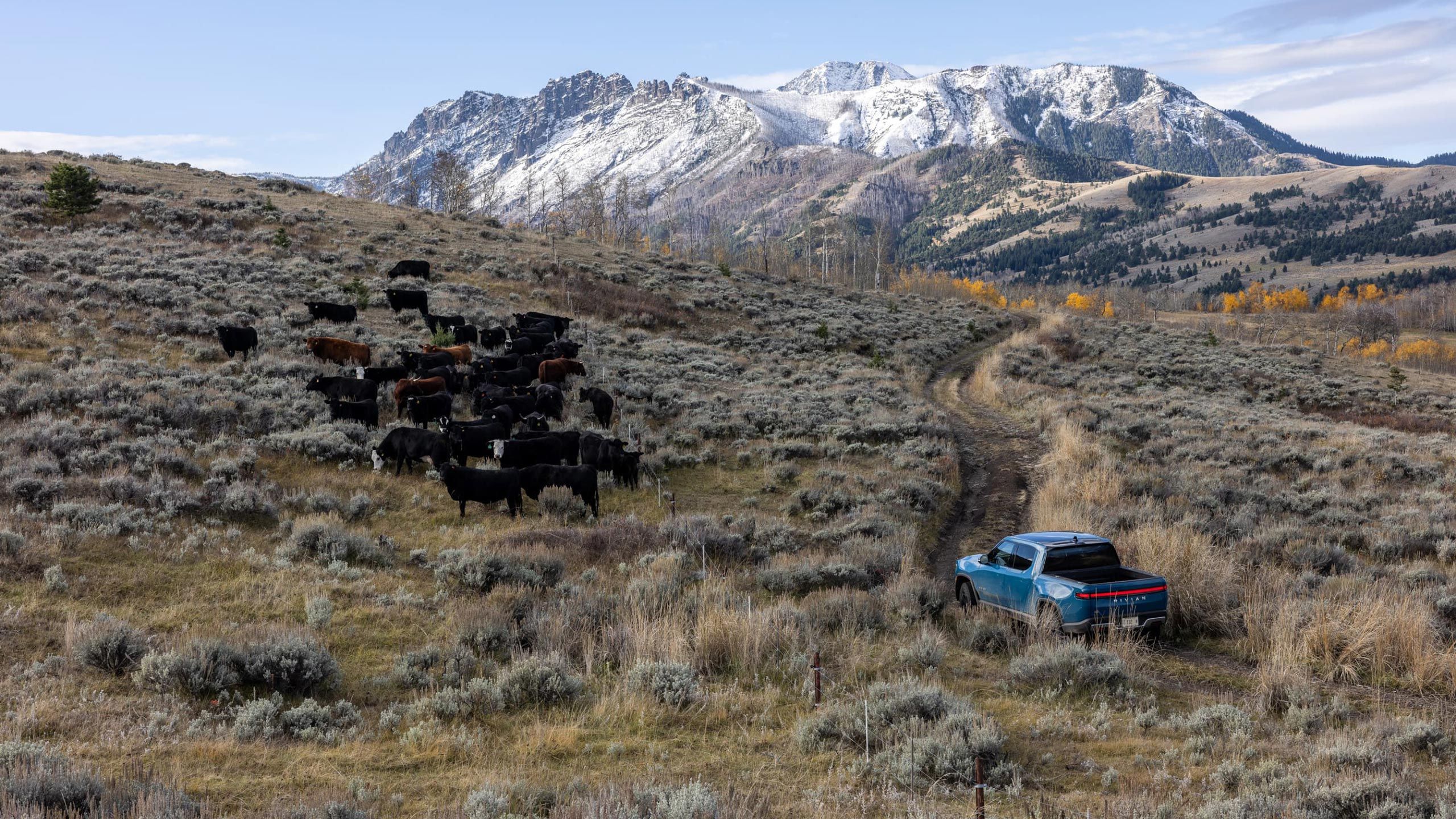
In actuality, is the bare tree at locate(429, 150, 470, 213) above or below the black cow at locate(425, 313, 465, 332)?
above

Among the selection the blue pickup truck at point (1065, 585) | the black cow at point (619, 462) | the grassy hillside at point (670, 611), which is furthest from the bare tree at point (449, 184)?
the blue pickup truck at point (1065, 585)

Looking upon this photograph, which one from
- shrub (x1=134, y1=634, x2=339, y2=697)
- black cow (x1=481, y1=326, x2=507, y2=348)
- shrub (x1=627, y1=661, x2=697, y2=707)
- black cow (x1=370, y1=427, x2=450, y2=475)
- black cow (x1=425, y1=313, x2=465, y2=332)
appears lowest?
shrub (x1=627, y1=661, x2=697, y2=707)

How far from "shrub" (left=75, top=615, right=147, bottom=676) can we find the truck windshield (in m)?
10.5

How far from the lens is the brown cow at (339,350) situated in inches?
950

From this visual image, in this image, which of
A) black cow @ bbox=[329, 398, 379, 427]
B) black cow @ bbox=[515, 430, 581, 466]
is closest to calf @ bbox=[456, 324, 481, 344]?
black cow @ bbox=[329, 398, 379, 427]

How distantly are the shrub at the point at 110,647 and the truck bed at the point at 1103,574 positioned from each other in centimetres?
1041

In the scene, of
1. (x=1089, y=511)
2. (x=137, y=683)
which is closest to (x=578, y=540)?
(x=137, y=683)

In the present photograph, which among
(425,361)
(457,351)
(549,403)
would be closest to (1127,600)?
(549,403)

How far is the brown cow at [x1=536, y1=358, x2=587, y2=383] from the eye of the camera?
2572cm

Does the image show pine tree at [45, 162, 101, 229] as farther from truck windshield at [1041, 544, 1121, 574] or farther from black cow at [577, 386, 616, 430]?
truck windshield at [1041, 544, 1121, 574]

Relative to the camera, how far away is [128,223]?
127ft

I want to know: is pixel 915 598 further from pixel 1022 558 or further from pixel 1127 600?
pixel 1127 600

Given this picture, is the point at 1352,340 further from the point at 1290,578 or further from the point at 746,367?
the point at 1290,578

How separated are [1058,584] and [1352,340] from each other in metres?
137
